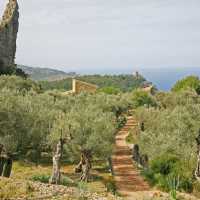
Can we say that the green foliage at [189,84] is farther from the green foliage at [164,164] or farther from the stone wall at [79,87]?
the green foliage at [164,164]

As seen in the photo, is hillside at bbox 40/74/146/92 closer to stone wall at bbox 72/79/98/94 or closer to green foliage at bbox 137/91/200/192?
stone wall at bbox 72/79/98/94

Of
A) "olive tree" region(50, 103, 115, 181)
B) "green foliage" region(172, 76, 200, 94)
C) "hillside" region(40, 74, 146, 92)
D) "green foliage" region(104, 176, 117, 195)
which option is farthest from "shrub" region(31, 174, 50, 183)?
"hillside" region(40, 74, 146, 92)

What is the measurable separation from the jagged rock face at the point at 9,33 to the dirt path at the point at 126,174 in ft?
103

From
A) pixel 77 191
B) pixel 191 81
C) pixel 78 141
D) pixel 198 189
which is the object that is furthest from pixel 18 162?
pixel 191 81

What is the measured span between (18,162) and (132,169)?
27.1 ft

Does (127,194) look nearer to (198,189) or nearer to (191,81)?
(198,189)

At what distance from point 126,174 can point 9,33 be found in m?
47.2

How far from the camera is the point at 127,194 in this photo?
85.6 ft

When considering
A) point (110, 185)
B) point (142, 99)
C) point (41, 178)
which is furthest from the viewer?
point (142, 99)

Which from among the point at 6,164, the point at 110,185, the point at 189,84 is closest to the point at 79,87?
the point at 189,84

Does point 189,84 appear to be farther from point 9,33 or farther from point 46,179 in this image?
point 46,179

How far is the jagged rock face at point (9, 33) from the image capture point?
234 ft

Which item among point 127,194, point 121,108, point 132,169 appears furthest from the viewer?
point 121,108

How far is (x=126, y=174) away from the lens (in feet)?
105
